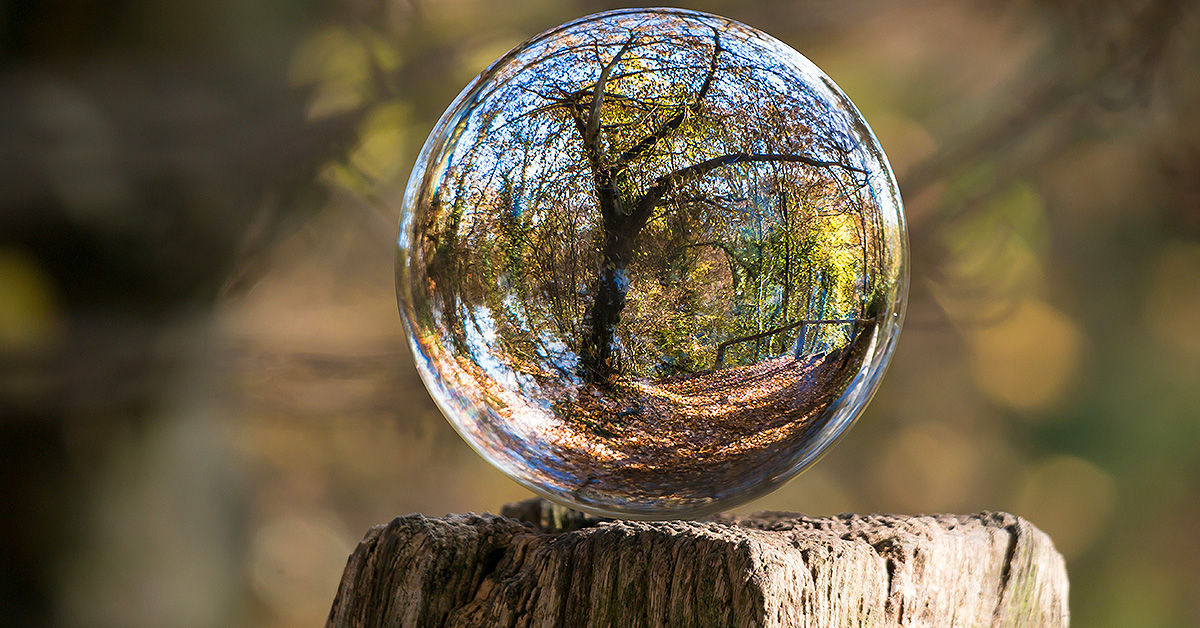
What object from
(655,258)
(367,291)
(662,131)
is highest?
(367,291)

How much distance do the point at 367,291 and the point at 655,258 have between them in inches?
89.7

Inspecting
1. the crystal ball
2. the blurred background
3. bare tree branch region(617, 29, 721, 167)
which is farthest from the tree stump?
the blurred background

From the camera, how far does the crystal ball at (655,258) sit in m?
1.07

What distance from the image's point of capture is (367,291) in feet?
10.4

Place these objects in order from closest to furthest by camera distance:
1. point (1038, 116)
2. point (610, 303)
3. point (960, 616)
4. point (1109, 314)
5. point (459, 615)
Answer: point (610, 303) → point (459, 615) → point (960, 616) → point (1038, 116) → point (1109, 314)

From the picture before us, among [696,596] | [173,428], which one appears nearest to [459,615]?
[696,596]

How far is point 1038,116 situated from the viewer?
3008mm

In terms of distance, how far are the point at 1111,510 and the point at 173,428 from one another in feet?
9.62

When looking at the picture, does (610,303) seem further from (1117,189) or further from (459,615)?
(1117,189)

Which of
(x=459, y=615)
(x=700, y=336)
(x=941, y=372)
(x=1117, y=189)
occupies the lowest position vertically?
(x=459, y=615)

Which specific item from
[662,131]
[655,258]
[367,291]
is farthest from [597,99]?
[367,291]

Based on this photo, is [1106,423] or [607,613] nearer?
[607,613]

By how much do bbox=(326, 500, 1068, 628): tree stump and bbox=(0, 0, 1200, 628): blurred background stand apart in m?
1.52

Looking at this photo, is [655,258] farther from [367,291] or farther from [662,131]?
[367,291]
